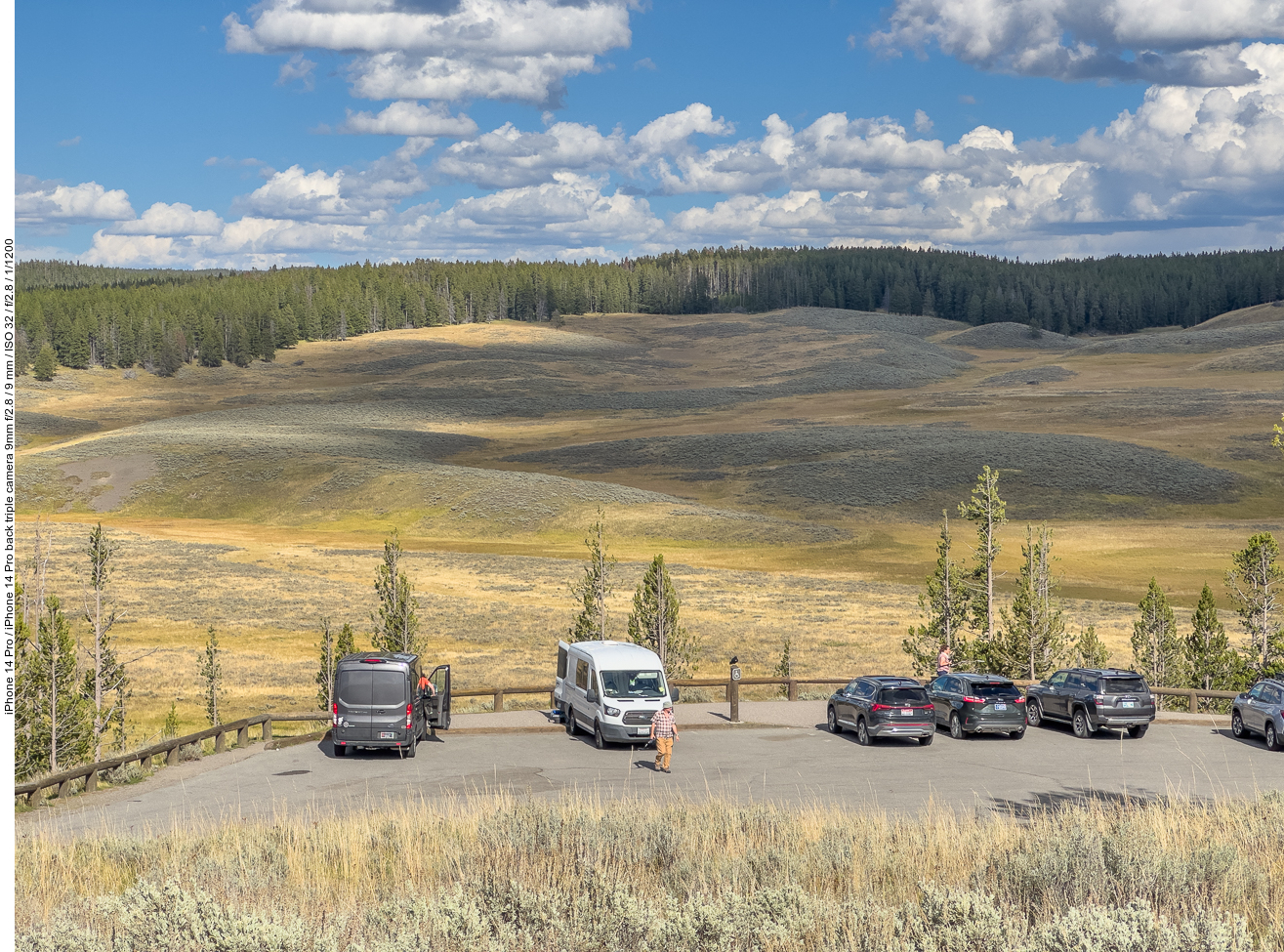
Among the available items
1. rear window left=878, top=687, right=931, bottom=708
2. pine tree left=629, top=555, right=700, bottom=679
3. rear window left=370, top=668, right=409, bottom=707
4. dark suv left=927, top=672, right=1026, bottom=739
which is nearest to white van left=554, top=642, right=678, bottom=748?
rear window left=370, top=668, right=409, bottom=707

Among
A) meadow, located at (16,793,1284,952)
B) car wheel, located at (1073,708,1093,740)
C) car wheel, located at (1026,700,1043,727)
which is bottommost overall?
car wheel, located at (1026,700,1043,727)

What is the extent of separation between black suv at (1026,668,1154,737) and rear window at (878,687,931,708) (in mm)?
4354

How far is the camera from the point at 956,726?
29.1m

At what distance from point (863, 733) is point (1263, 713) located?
29.6ft

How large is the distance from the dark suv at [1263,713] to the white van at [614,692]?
13542 millimetres

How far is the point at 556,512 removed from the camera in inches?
3622

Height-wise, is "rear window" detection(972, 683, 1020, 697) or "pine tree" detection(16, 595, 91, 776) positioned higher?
"rear window" detection(972, 683, 1020, 697)

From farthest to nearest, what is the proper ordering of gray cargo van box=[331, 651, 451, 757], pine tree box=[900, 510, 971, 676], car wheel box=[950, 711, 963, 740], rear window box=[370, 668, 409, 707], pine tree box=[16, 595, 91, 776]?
pine tree box=[900, 510, 971, 676], car wheel box=[950, 711, 963, 740], pine tree box=[16, 595, 91, 776], rear window box=[370, 668, 409, 707], gray cargo van box=[331, 651, 451, 757]

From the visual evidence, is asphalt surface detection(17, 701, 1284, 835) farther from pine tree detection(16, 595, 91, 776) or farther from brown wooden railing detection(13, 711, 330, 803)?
pine tree detection(16, 595, 91, 776)

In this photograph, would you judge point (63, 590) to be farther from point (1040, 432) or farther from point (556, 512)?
point (1040, 432)

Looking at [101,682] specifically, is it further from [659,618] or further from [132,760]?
[659,618]

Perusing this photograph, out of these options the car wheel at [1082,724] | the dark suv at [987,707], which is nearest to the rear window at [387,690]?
the dark suv at [987,707]

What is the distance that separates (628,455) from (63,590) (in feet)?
224

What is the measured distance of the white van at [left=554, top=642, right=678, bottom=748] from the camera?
26.9m
